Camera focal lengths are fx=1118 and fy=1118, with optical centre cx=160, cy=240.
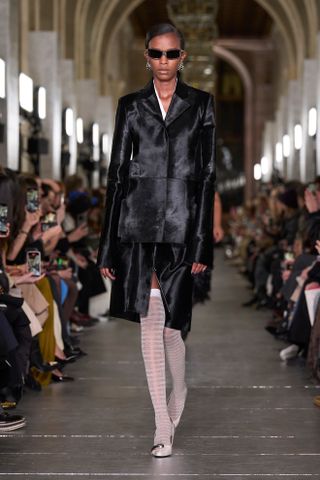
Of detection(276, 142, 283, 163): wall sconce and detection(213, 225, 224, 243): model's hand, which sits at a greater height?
detection(276, 142, 283, 163): wall sconce

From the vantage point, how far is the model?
5.00 m

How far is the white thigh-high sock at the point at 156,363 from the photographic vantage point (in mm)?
4992

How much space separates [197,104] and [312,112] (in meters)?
14.5

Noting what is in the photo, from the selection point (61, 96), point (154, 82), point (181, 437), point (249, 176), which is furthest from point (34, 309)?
point (249, 176)

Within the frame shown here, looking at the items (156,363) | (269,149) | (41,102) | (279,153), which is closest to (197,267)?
(156,363)

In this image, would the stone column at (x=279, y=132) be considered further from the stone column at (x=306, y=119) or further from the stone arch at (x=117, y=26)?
the stone column at (x=306, y=119)

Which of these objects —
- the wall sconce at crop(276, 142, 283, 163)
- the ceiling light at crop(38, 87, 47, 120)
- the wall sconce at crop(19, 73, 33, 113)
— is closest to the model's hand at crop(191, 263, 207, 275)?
the wall sconce at crop(19, 73, 33, 113)

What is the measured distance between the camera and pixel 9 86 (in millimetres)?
12328

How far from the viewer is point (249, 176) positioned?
131 feet

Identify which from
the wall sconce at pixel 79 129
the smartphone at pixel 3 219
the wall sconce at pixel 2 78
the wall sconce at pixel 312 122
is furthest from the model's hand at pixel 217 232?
the wall sconce at pixel 79 129

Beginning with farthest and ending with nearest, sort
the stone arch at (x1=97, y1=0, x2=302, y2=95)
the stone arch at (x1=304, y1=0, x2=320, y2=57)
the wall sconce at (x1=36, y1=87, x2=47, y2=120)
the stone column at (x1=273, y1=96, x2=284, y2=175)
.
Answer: the stone column at (x1=273, y1=96, x2=284, y2=175), the stone arch at (x1=97, y1=0, x2=302, y2=95), the stone arch at (x1=304, y1=0, x2=320, y2=57), the wall sconce at (x1=36, y1=87, x2=47, y2=120)

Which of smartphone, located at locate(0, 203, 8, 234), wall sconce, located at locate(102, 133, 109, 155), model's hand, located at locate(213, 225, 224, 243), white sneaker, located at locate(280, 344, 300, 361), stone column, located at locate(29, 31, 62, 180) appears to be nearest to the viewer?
model's hand, located at locate(213, 225, 224, 243)

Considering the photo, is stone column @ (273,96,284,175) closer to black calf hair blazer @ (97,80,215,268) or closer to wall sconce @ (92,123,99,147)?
wall sconce @ (92,123,99,147)

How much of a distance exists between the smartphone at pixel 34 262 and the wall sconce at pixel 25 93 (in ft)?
26.4
